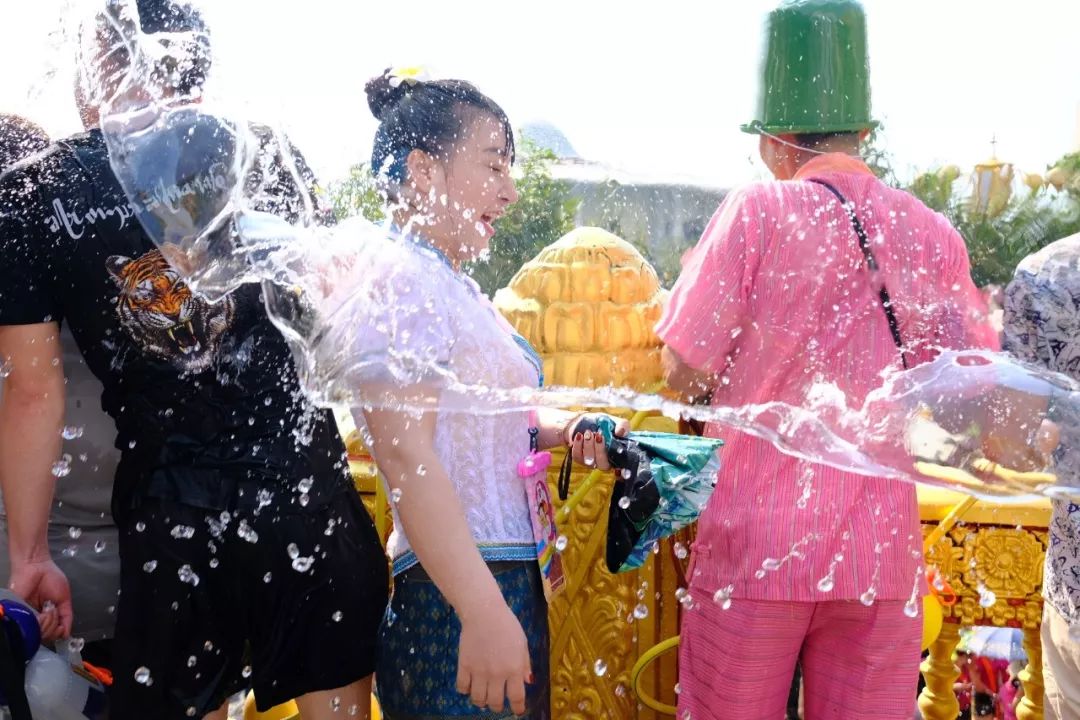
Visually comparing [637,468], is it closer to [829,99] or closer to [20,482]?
[829,99]

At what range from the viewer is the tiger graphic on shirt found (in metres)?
1.64

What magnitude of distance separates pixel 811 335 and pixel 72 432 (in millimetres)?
1236

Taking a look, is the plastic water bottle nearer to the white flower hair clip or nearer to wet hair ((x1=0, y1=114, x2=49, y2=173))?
wet hair ((x1=0, y1=114, x2=49, y2=173))

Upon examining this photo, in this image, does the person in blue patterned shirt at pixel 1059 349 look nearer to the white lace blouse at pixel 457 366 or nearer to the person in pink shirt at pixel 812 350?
the person in pink shirt at pixel 812 350

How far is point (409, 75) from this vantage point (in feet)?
5.35

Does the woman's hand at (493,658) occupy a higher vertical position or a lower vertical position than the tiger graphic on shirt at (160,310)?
lower

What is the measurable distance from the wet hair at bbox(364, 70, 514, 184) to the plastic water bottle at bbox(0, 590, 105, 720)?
896mm

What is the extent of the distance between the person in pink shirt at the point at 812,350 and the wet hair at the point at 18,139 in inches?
43.9

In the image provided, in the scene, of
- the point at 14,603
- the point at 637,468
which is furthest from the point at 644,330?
the point at 14,603

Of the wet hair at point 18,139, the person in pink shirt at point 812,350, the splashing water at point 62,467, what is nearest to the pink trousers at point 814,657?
the person in pink shirt at point 812,350

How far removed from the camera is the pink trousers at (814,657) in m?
1.77

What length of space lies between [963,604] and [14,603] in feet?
6.41

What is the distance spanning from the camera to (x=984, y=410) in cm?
165

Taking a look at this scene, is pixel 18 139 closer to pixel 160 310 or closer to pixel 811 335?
pixel 160 310
